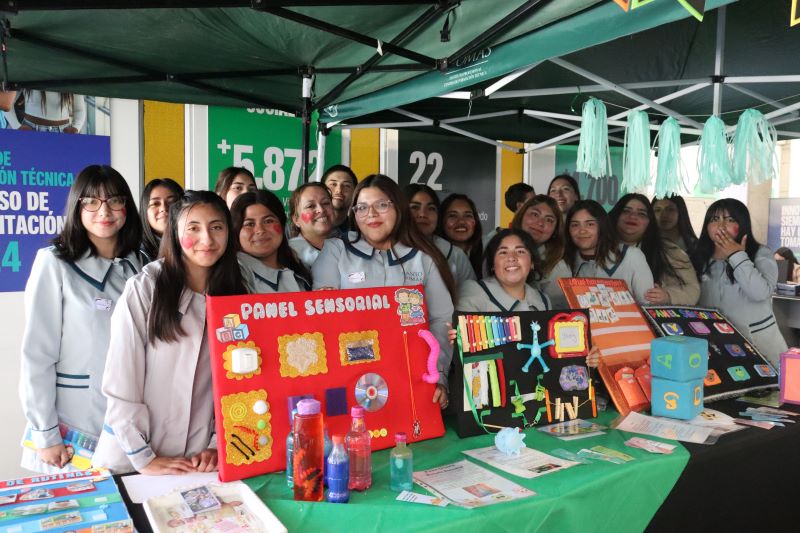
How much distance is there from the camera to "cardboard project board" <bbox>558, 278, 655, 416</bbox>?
94.8 inches

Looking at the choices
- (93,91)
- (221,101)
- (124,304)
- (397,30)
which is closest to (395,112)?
(221,101)

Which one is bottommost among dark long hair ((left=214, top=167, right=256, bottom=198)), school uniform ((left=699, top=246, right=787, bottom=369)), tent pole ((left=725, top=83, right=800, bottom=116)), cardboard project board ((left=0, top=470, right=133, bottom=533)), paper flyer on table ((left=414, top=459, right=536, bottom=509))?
paper flyer on table ((left=414, top=459, right=536, bottom=509))

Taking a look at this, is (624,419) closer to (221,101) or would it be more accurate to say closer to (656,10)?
(656,10)

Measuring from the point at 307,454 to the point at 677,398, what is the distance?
61.8 inches

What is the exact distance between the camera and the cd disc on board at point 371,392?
1.87 m

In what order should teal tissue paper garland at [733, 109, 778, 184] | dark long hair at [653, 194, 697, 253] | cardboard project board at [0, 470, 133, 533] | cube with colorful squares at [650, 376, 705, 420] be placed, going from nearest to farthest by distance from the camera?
cardboard project board at [0, 470, 133, 533], cube with colorful squares at [650, 376, 705, 420], teal tissue paper garland at [733, 109, 778, 184], dark long hair at [653, 194, 697, 253]

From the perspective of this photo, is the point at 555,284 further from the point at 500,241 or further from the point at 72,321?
the point at 72,321

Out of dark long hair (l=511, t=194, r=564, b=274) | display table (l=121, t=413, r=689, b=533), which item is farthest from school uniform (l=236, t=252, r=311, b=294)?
dark long hair (l=511, t=194, r=564, b=274)

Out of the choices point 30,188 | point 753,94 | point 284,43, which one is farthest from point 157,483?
point 753,94

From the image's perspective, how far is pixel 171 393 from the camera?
1.74 meters

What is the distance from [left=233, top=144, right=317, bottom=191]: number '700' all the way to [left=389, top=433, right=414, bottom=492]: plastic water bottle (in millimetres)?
3455

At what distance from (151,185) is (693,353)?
101 inches

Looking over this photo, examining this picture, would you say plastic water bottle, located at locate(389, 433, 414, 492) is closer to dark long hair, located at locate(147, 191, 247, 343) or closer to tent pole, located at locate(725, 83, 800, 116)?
dark long hair, located at locate(147, 191, 247, 343)

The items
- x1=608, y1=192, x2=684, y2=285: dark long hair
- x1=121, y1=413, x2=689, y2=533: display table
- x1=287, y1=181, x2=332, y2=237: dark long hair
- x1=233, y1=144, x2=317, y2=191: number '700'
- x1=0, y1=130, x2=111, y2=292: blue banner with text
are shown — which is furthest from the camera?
x1=233, y1=144, x2=317, y2=191: number '700'
